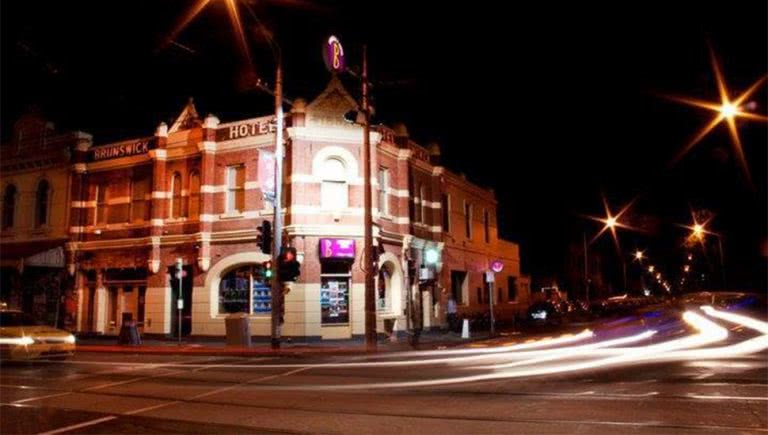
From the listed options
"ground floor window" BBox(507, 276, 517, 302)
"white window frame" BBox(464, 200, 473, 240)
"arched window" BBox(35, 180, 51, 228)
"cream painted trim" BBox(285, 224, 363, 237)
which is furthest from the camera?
"ground floor window" BBox(507, 276, 517, 302)

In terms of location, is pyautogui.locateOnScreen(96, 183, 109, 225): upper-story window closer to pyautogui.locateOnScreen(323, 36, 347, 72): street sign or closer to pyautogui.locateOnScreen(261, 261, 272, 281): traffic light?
pyautogui.locateOnScreen(261, 261, 272, 281): traffic light

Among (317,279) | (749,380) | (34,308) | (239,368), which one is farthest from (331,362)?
(34,308)

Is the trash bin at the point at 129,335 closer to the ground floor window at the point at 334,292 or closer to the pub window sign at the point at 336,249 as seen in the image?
the ground floor window at the point at 334,292

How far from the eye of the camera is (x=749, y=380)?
1096cm

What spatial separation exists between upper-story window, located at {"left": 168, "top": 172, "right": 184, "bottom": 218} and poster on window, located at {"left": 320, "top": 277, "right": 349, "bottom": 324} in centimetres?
760

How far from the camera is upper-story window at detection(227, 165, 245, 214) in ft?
86.0

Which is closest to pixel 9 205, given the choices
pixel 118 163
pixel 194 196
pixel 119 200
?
pixel 119 200

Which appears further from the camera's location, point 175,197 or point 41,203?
point 41,203

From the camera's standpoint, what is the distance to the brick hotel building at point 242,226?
24.7 metres

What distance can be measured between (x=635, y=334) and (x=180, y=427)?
18797mm

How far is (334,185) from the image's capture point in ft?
83.5

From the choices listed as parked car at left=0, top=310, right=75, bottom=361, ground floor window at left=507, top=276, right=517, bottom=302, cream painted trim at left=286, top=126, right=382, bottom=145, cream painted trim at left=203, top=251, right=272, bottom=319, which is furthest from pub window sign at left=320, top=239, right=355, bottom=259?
ground floor window at left=507, top=276, right=517, bottom=302

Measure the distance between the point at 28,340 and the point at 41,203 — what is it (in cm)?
1725

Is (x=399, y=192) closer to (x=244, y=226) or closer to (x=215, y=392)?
(x=244, y=226)
